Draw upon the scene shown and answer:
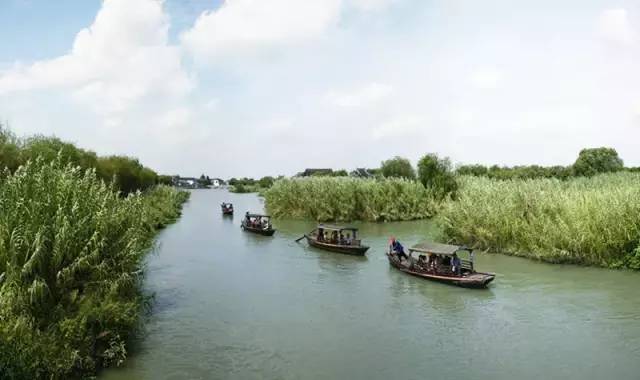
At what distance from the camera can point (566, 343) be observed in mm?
15023

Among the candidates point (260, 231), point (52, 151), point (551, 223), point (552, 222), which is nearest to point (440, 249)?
point (551, 223)

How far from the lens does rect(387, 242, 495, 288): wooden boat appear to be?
69.5ft

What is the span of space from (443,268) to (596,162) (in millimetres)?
72024

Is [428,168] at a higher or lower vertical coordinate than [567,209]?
higher

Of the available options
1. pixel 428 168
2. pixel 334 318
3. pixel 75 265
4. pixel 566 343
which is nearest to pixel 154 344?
pixel 75 265

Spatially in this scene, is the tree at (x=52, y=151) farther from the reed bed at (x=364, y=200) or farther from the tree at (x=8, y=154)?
the reed bed at (x=364, y=200)

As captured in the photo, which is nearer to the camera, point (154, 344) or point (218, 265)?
point (154, 344)

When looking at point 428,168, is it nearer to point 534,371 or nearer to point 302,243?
point 302,243

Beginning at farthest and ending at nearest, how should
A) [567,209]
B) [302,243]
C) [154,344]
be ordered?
[302,243]
[567,209]
[154,344]

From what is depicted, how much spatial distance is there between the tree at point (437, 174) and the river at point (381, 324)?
24.3m

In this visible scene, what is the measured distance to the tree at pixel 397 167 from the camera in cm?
9772

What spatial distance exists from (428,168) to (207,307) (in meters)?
38.3

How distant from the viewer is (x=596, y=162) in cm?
8369

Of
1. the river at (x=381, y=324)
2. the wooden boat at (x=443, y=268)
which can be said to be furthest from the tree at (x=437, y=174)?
the wooden boat at (x=443, y=268)
